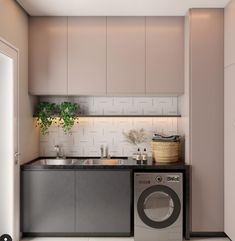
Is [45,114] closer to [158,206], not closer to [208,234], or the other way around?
[158,206]

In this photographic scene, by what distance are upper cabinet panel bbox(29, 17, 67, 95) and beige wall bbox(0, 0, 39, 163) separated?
0.10m

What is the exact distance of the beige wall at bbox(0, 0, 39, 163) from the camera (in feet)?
10.8

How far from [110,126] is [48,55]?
3.90 ft

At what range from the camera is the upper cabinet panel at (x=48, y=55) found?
400cm

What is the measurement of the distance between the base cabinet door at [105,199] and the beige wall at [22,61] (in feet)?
2.39

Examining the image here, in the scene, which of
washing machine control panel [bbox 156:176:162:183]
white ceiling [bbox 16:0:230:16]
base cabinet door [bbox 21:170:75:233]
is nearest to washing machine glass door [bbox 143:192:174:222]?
washing machine control panel [bbox 156:176:162:183]

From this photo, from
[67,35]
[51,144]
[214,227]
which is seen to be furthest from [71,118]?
[214,227]

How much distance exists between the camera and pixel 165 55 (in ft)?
13.0

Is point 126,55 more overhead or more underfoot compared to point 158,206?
more overhead

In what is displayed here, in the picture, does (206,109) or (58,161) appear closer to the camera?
(206,109)

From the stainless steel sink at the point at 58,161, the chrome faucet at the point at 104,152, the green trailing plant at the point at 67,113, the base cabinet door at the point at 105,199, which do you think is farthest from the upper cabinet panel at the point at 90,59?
the base cabinet door at the point at 105,199
